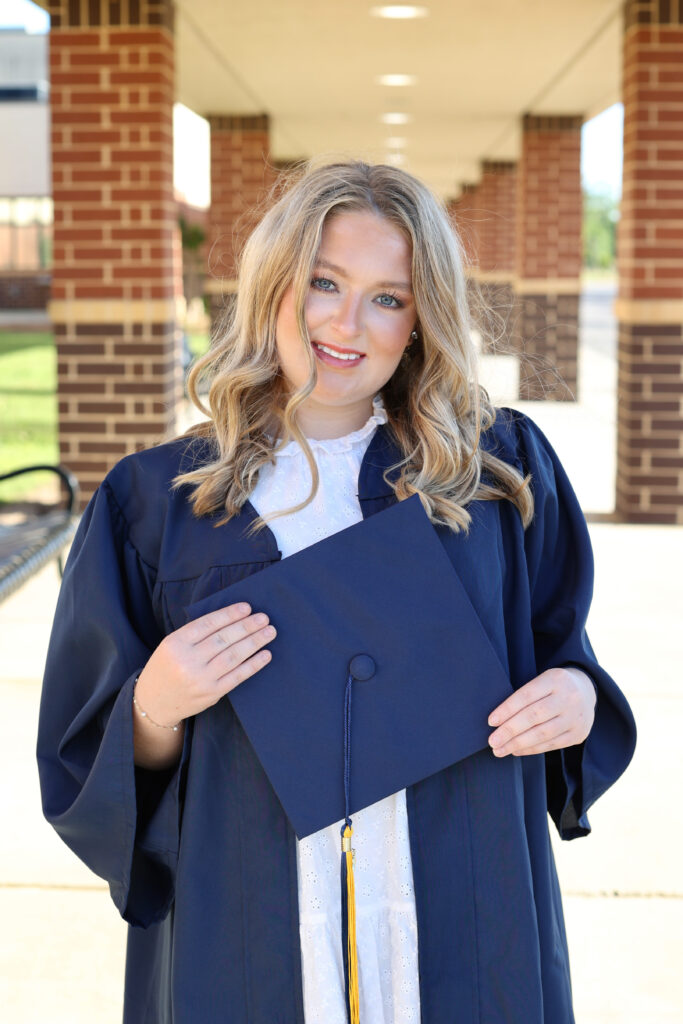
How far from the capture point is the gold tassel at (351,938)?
1535 mm

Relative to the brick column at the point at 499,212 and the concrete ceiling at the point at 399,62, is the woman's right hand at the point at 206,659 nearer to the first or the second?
the concrete ceiling at the point at 399,62

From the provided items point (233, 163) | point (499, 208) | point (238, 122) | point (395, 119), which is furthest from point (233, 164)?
point (499, 208)

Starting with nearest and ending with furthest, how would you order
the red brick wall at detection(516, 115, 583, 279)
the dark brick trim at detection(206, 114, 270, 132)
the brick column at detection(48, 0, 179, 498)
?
the brick column at detection(48, 0, 179, 498) → the dark brick trim at detection(206, 114, 270, 132) → the red brick wall at detection(516, 115, 583, 279)

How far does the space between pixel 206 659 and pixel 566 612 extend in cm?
59

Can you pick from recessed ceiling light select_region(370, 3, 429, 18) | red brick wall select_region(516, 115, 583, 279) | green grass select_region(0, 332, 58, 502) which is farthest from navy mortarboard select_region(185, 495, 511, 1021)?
red brick wall select_region(516, 115, 583, 279)

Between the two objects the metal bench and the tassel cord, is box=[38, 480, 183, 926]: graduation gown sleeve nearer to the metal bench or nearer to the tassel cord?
the tassel cord

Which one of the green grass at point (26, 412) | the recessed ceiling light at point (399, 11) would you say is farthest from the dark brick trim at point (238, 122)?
the recessed ceiling light at point (399, 11)

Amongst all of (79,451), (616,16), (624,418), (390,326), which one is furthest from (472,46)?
(390,326)

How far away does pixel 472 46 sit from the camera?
9.52 m

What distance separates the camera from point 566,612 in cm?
177

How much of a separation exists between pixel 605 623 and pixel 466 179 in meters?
19.2

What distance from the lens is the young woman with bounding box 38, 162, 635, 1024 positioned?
1.58 metres

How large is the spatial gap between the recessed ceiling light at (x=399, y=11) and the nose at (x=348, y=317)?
7.12 meters

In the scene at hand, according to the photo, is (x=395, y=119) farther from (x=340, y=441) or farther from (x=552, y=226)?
(x=340, y=441)
